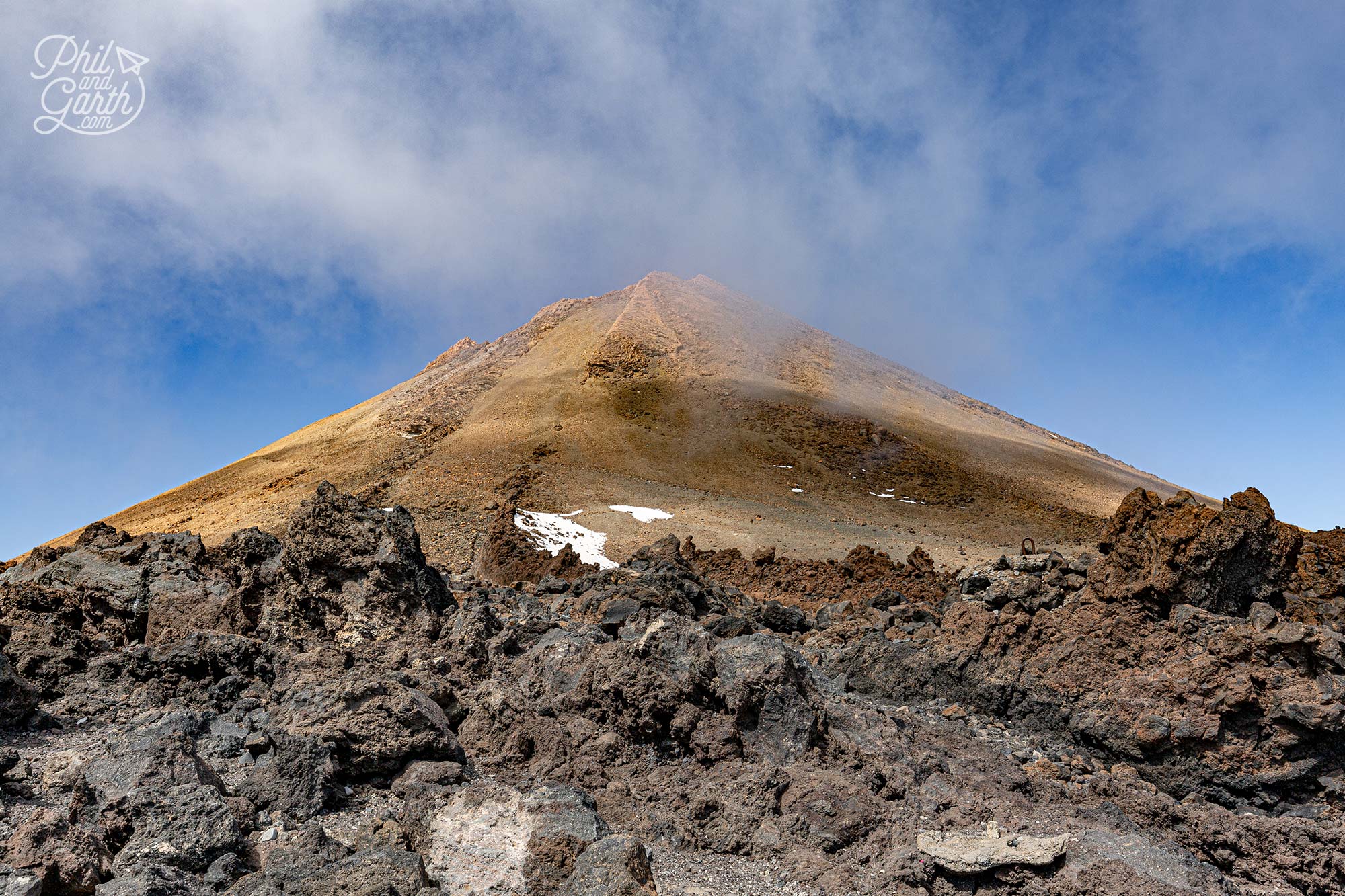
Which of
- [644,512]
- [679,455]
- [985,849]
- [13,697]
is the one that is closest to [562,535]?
[644,512]

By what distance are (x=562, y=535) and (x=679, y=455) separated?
16.6m

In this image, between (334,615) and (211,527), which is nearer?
(334,615)

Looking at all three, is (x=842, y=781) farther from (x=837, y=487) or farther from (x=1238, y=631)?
(x=837, y=487)

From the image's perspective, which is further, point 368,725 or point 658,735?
point 658,735

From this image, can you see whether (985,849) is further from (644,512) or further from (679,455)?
(679,455)

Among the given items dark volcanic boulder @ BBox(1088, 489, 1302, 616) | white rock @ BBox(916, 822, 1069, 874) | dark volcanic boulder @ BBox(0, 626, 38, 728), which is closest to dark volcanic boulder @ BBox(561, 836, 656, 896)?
white rock @ BBox(916, 822, 1069, 874)

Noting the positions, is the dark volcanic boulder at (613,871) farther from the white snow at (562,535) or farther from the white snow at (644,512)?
the white snow at (644,512)

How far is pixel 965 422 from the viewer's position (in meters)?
65.7

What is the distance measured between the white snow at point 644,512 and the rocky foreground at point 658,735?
2282cm

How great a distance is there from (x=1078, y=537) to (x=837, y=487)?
1251cm

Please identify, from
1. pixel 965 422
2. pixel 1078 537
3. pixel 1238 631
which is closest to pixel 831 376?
pixel 965 422

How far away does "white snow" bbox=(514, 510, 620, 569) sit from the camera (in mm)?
28641

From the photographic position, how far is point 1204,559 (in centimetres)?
870

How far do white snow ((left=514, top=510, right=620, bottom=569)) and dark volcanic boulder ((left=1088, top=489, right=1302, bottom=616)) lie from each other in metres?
20.2
